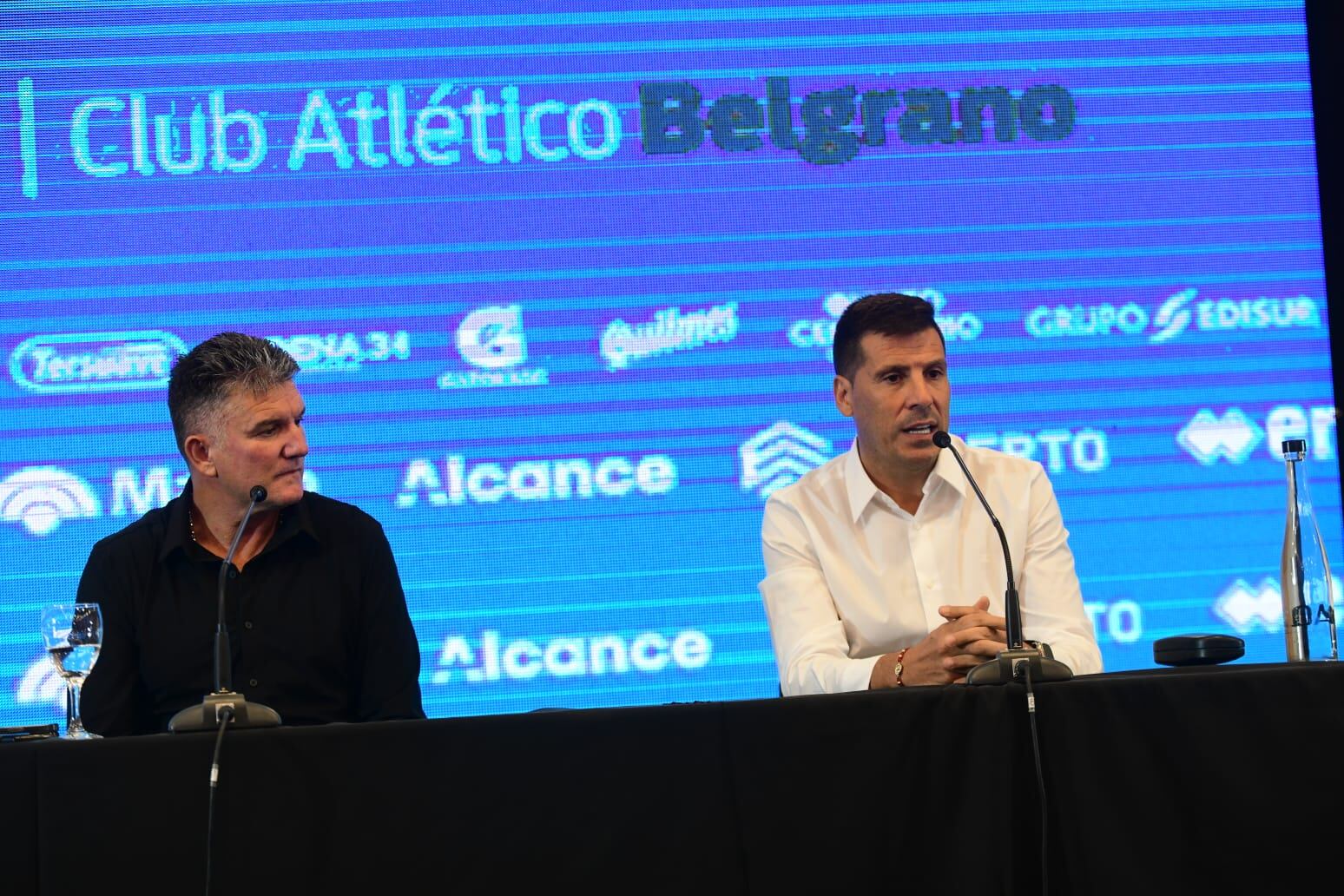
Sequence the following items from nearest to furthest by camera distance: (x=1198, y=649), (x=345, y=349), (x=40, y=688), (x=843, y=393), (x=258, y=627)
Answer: (x=1198, y=649) < (x=258, y=627) < (x=843, y=393) < (x=40, y=688) < (x=345, y=349)

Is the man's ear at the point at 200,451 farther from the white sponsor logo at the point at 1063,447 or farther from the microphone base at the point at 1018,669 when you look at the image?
the white sponsor logo at the point at 1063,447

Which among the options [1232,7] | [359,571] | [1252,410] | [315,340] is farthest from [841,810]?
[1232,7]

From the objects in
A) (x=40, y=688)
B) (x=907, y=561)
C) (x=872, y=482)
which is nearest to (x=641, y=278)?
(x=872, y=482)

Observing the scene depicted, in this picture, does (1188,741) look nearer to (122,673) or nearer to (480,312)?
(122,673)

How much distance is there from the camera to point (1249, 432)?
3.72 meters

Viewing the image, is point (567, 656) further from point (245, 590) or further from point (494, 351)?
point (245, 590)

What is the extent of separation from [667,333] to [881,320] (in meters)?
1.01

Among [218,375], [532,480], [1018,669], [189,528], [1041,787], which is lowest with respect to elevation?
[1041,787]

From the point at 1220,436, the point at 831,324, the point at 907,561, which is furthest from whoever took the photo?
the point at 1220,436

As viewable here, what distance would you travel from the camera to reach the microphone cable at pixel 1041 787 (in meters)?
1.66

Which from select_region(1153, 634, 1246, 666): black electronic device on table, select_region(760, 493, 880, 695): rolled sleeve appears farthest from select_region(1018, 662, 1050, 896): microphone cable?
select_region(760, 493, 880, 695): rolled sleeve

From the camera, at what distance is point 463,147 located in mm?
3551

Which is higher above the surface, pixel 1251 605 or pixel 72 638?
pixel 72 638

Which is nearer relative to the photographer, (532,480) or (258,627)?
(258,627)
